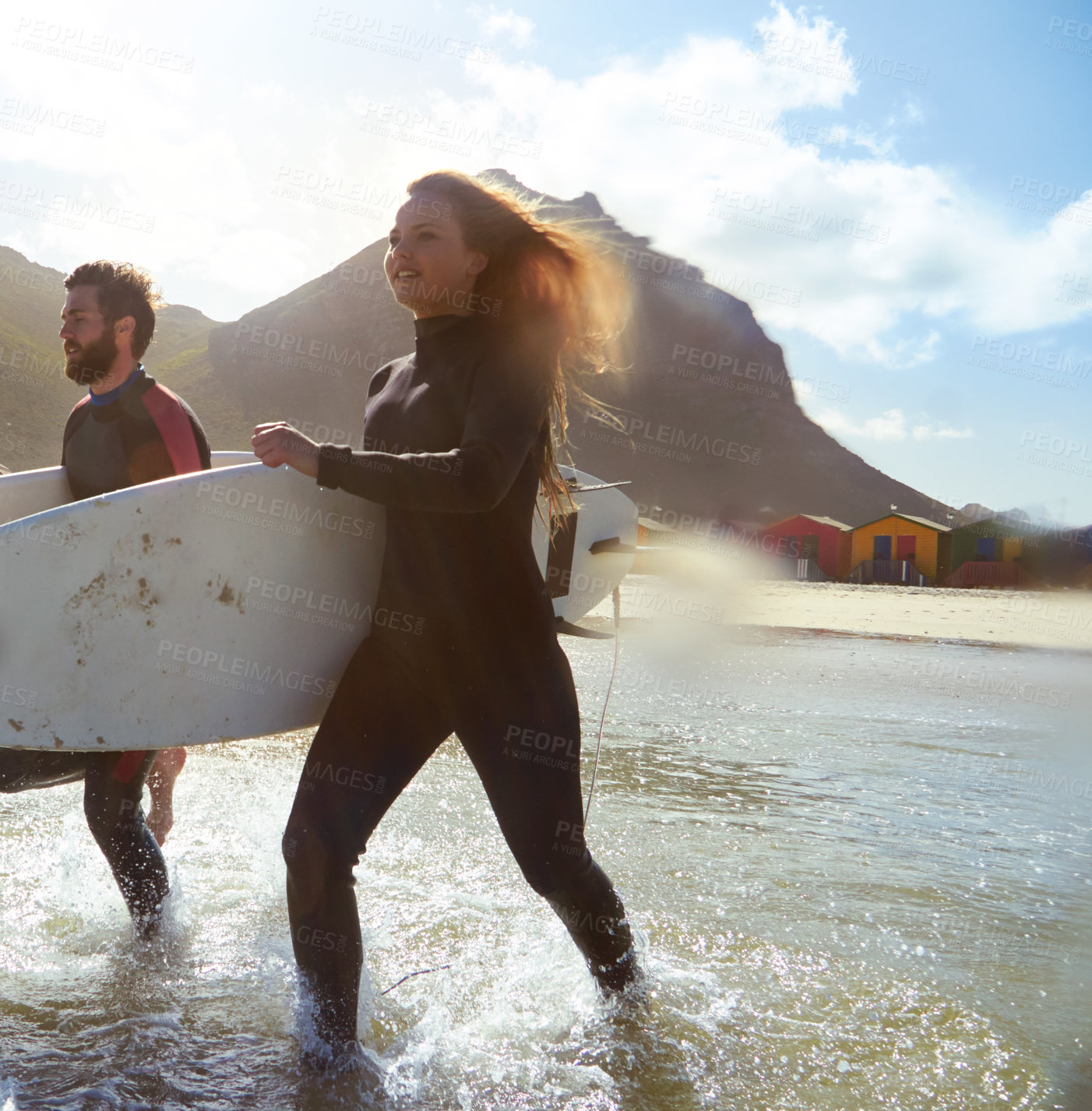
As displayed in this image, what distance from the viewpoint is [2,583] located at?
2.05 metres

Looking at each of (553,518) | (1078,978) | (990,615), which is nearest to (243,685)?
(553,518)

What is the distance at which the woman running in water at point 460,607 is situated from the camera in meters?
1.94

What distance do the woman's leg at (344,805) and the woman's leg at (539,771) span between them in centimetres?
14

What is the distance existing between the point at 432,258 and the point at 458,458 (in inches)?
19.5

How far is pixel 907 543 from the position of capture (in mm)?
38656

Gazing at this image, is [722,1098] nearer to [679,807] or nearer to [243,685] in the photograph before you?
[243,685]

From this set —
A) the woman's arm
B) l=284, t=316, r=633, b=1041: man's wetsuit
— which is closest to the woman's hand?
the woman's arm

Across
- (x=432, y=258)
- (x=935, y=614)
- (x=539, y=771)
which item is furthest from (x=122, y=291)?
(x=935, y=614)

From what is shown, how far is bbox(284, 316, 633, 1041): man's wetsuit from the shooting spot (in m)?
1.94

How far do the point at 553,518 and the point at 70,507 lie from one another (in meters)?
1.07

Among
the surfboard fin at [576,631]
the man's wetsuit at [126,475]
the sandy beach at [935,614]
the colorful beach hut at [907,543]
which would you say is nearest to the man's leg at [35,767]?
the man's wetsuit at [126,475]

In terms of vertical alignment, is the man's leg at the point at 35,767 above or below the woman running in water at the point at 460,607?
below

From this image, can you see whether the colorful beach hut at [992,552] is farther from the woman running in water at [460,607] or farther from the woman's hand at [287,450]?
the woman's hand at [287,450]

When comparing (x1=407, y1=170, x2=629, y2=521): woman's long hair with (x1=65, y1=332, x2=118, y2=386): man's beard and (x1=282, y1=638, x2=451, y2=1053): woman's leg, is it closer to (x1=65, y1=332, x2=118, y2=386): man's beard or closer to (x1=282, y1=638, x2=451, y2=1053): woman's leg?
(x1=282, y1=638, x2=451, y2=1053): woman's leg
